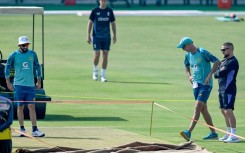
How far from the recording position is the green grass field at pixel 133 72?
21.5 m

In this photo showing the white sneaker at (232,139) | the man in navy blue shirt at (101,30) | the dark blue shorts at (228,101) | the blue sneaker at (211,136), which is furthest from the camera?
the man in navy blue shirt at (101,30)

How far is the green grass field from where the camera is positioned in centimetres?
2155

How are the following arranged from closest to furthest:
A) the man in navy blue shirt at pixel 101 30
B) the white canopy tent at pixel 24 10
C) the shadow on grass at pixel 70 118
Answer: the shadow on grass at pixel 70 118, the white canopy tent at pixel 24 10, the man in navy blue shirt at pixel 101 30

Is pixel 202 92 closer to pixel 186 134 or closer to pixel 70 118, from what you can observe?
pixel 186 134

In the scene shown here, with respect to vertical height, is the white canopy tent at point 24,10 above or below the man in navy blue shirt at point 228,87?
above

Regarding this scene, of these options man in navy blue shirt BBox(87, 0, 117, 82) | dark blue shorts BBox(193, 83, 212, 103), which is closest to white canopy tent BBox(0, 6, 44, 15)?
man in navy blue shirt BBox(87, 0, 117, 82)

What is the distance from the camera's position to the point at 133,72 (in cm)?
3098

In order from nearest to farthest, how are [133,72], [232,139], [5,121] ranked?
1. [5,121]
2. [232,139]
3. [133,72]

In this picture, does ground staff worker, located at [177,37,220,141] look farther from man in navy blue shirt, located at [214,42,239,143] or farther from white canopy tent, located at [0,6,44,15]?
white canopy tent, located at [0,6,44,15]

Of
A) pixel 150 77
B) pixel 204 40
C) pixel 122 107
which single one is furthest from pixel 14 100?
pixel 204 40

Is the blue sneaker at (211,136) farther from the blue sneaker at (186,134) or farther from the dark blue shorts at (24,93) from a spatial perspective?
the dark blue shorts at (24,93)

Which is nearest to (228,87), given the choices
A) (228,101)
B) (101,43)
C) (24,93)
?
(228,101)

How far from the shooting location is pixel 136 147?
17.4 m

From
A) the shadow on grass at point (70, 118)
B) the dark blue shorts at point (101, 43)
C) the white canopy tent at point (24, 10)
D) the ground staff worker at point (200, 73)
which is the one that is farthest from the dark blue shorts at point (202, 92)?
the dark blue shorts at point (101, 43)
